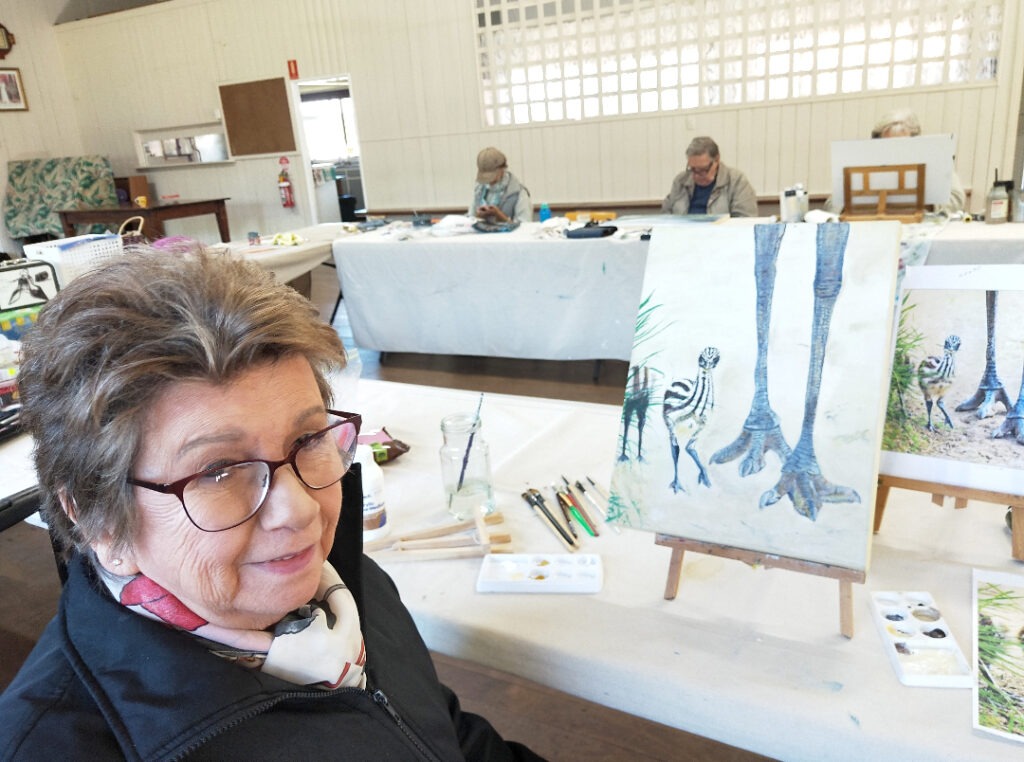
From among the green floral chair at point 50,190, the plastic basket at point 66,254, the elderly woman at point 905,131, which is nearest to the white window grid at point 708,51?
the elderly woman at point 905,131

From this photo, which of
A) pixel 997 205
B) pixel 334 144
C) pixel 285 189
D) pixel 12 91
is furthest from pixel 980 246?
pixel 12 91

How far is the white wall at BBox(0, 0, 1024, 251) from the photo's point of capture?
5.69 m

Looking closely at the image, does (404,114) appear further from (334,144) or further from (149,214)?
(334,144)

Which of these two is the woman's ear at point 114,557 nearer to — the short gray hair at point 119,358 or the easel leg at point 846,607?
the short gray hair at point 119,358

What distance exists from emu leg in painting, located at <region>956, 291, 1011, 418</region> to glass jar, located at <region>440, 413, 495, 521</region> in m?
0.77

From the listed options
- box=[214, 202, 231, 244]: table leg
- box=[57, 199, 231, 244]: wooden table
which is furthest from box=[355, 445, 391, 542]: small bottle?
box=[214, 202, 231, 244]: table leg

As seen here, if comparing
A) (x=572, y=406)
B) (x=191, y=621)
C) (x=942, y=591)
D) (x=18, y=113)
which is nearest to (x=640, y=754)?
(x=572, y=406)

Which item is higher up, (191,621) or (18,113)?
(18,113)

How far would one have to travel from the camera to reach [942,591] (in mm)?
980

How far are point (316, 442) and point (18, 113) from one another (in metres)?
10.6

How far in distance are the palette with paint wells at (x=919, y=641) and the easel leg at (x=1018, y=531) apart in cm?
18

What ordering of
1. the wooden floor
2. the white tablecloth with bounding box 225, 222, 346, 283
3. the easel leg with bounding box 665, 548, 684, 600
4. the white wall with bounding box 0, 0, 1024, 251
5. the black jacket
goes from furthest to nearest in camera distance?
1. the white wall with bounding box 0, 0, 1024, 251
2. the white tablecloth with bounding box 225, 222, 346, 283
3. the wooden floor
4. the easel leg with bounding box 665, 548, 684, 600
5. the black jacket

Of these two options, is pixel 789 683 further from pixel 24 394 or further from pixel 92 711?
pixel 24 394

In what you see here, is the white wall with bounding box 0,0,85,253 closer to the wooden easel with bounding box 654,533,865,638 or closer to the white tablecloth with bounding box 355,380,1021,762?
the white tablecloth with bounding box 355,380,1021,762
